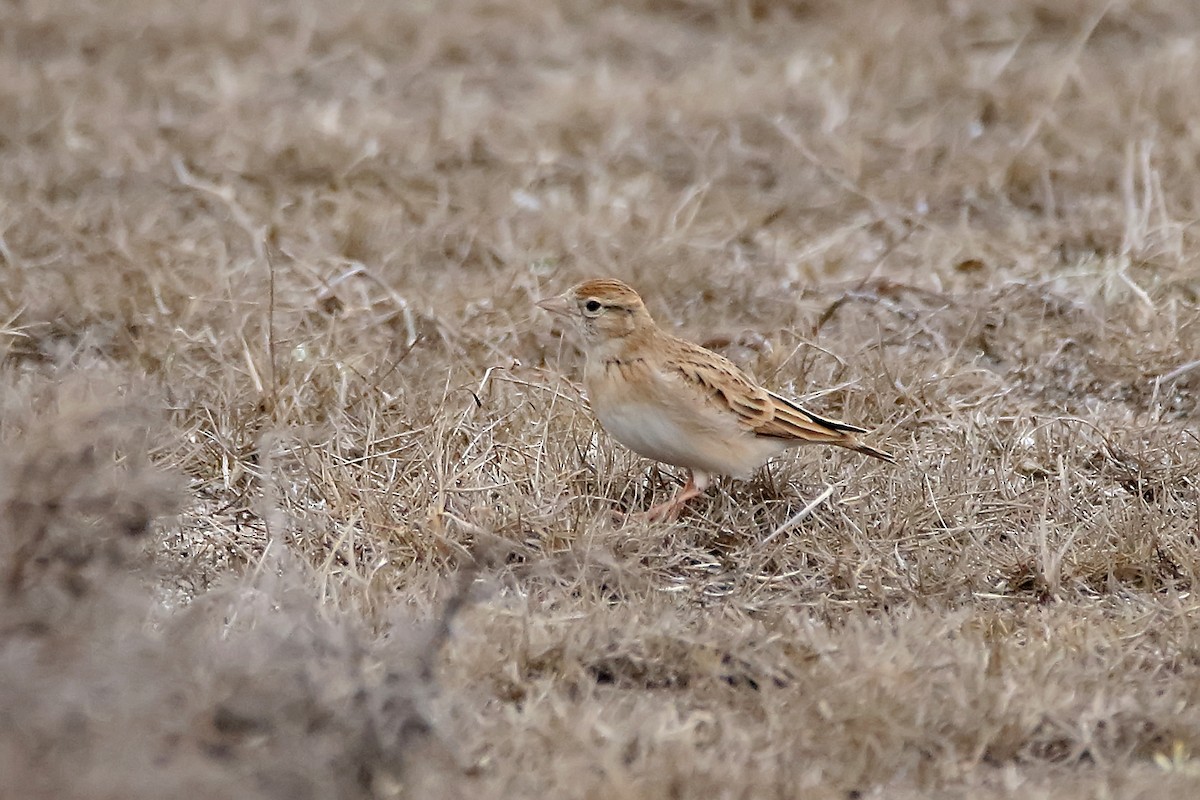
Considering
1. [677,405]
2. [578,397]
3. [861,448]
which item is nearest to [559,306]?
[578,397]

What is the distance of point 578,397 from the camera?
5.68m

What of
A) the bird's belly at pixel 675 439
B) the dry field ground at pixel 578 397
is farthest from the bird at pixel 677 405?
the dry field ground at pixel 578 397

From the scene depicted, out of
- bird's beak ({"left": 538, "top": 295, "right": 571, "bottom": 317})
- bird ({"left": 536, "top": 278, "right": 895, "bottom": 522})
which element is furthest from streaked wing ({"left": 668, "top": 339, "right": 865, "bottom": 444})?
bird's beak ({"left": 538, "top": 295, "right": 571, "bottom": 317})

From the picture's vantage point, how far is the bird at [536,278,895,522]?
16.1 ft

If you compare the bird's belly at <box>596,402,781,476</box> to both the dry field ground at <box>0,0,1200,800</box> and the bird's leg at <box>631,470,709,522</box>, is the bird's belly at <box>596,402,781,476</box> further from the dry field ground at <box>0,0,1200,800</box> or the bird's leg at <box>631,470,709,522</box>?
the dry field ground at <box>0,0,1200,800</box>

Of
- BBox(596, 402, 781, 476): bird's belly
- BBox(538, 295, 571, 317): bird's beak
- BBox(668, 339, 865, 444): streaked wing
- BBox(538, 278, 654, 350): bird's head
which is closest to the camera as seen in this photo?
BBox(596, 402, 781, 476): bird's belly

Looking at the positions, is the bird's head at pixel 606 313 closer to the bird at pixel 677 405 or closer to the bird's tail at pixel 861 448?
the bird at pixel 677 405

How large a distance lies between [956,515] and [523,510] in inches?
51.4

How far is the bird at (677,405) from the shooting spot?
4.90 meters

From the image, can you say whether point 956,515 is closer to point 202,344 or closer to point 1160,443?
point 1160,443

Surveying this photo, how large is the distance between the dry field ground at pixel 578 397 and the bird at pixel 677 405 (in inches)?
7.9

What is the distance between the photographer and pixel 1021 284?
655 centimetres

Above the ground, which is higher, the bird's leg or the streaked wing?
the streaked wing

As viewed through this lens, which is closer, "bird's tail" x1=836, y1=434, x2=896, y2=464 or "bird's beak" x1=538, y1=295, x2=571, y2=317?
"bird's tail" x1=836, y1=434, x2=896, y2=464
